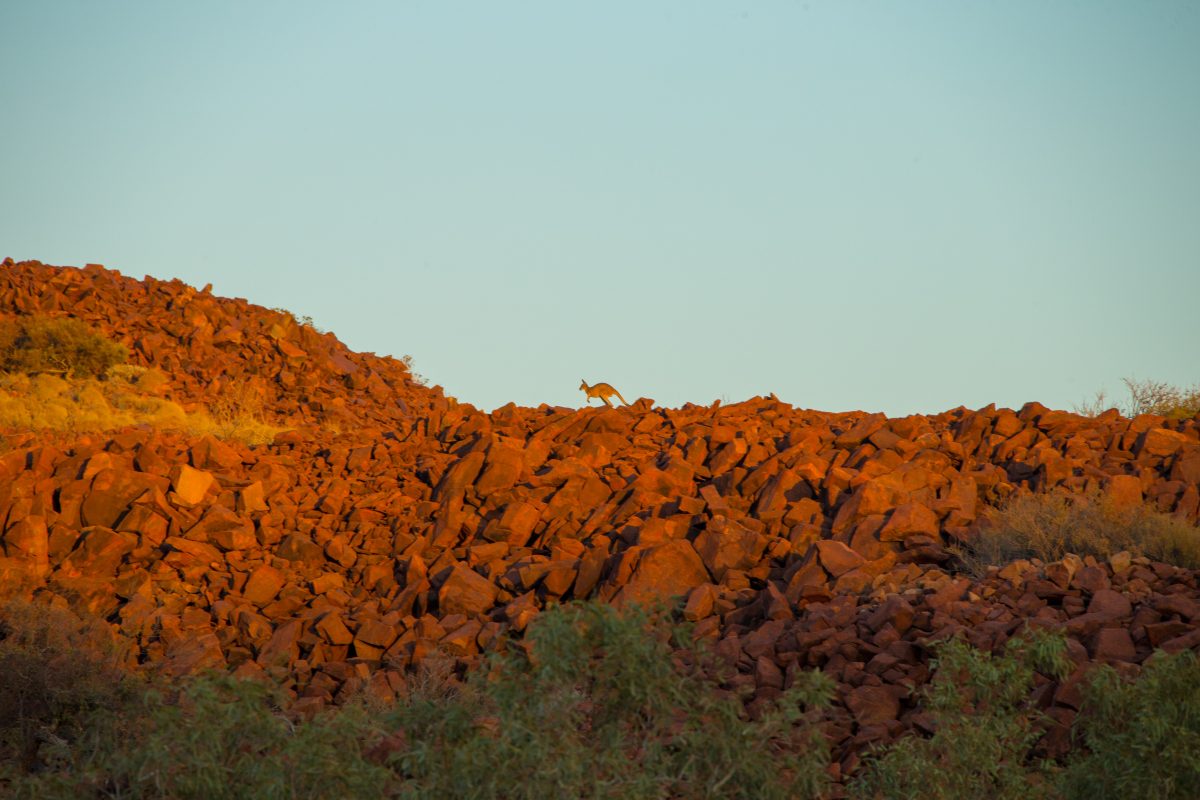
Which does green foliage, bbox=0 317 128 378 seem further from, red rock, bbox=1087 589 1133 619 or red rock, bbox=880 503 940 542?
red rock, bbox=1087 589 1133 619

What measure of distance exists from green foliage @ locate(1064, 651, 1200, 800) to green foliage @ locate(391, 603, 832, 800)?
202cm

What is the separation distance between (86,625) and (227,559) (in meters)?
2.05

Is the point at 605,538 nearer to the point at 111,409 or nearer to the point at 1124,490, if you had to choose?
the point at 1124,490

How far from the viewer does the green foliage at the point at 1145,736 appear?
7.13 m

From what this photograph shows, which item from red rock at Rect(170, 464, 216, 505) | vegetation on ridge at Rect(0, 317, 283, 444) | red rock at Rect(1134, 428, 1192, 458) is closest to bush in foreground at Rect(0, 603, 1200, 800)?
red rock at Rect(1134, 428, 1192, 458)

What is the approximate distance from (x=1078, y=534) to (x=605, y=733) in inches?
303

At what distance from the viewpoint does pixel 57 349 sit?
2634cm

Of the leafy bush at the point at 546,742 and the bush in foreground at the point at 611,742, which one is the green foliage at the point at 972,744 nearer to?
the bush in foreground at the point at 611,742

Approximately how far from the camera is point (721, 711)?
20.9 ft

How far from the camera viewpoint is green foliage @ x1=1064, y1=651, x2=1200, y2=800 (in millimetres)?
7133

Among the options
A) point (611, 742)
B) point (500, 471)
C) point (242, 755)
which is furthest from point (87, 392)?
point (611, 742)

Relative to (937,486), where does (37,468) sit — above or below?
below

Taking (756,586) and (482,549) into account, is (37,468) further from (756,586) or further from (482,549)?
(756,586)

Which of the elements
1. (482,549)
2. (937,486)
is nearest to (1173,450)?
(937,486)
